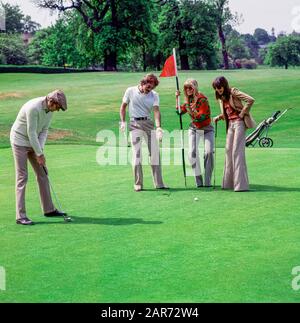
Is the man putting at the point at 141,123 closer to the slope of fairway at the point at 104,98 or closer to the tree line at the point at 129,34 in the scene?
the slope of fairway at the point at 104,98

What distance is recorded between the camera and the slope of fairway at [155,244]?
24.4 ft

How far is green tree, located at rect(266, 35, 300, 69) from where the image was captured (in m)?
151

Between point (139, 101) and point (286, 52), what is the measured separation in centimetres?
14174

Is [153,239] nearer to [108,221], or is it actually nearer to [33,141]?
[108,221]

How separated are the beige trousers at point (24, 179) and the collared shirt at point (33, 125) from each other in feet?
0.47

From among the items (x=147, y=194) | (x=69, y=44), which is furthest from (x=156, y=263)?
(x=69, y=44)

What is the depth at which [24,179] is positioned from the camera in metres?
11.3

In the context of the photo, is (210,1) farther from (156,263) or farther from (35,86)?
(156,263)

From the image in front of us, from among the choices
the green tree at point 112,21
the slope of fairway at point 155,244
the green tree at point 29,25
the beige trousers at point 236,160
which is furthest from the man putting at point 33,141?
the green tree at point 29,25

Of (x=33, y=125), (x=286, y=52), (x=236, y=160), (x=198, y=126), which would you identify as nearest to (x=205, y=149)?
(x=198, y=126)

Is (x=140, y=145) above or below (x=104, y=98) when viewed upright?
above

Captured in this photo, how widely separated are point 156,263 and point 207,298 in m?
1.40

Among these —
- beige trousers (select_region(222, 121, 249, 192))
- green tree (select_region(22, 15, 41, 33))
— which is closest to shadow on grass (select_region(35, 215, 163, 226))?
beige trousers (select_region(222, 121, 249, 192))

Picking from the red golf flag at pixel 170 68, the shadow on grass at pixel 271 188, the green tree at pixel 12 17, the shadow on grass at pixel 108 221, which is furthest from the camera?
the green tree at pixel 12 17
